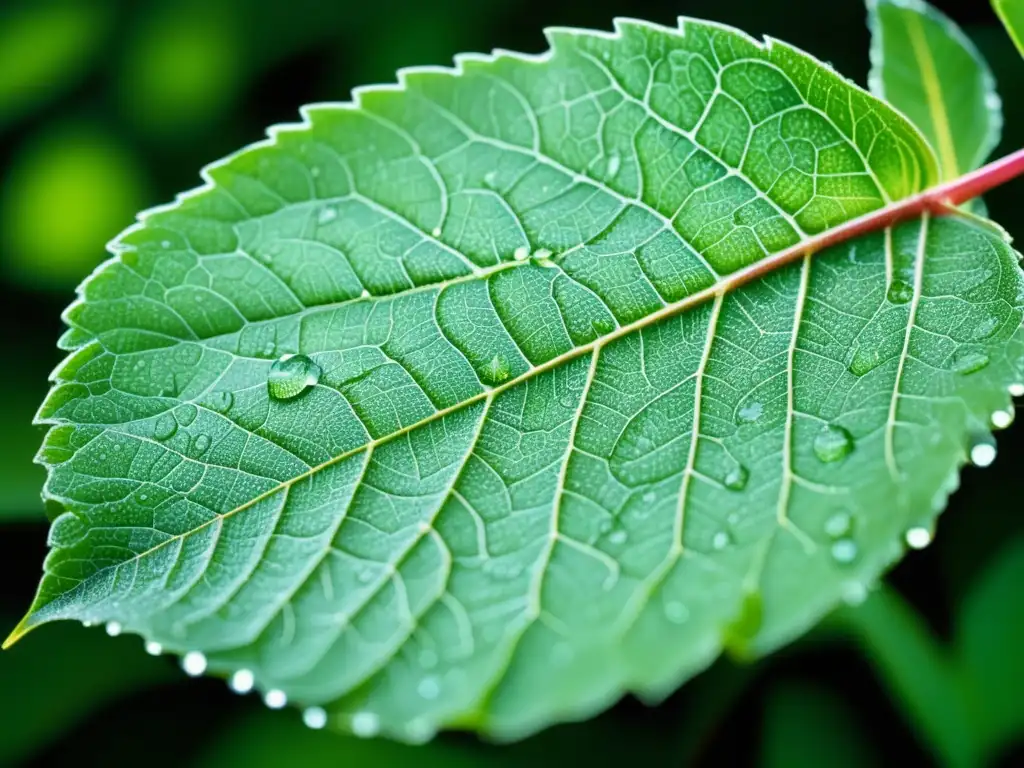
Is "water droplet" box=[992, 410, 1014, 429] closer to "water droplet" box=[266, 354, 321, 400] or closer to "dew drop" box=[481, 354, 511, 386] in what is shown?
"dew drop" box=[481, 354, 511, 386]

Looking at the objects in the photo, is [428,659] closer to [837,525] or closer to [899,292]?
[837,525]

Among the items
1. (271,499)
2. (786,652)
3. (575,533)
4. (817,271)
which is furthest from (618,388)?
(786,652)

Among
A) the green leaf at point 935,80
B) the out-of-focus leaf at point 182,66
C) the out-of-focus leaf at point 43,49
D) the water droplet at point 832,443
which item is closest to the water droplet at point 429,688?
the water droplet at point 832,443

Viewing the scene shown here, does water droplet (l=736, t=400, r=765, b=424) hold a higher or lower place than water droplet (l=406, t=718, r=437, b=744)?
higher

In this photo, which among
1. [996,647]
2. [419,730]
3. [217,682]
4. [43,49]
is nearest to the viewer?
[419,730]

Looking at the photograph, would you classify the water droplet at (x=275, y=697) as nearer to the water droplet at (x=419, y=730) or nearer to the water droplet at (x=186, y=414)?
the water droplet at (x=419, y=730)

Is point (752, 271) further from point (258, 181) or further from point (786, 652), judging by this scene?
point (786, 652)

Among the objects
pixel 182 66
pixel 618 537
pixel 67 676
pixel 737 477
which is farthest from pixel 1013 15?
pixel 67 676

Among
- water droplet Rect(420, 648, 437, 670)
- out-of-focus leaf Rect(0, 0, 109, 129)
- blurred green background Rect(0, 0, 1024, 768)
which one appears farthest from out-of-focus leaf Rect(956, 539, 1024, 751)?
out-of-focus leaf Rect(0, 0, 109, 129)
